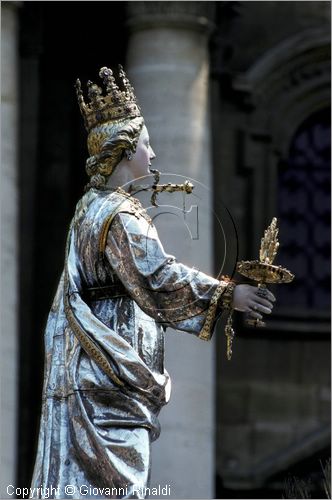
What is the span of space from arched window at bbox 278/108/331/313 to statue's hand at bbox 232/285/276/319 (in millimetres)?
17565

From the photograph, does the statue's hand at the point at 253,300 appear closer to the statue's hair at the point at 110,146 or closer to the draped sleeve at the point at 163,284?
the draped sleeve at the point at 163,284

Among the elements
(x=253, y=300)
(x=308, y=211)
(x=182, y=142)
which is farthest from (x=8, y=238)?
(x=253, y=300)

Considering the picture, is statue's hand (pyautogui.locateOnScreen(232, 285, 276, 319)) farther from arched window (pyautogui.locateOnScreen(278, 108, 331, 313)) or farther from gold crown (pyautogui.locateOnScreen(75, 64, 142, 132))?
arched window (pyautogui.locateOnScreen(278, 108, 331, 313))

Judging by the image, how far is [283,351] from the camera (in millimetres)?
36812

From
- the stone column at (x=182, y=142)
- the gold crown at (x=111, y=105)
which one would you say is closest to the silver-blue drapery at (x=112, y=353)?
the gold crown at (x=111, y=105)

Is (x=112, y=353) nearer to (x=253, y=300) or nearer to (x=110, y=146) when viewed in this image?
(x=253, y=300)

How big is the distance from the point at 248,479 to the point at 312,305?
221 centimetres

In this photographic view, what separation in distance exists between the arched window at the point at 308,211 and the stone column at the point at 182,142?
230 cm

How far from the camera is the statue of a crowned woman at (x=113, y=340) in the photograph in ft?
62.9

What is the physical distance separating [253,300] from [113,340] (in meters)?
0.77

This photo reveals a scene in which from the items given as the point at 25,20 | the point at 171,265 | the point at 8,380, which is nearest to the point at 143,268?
the point at 171,265

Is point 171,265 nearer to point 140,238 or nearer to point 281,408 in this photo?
point 140,238

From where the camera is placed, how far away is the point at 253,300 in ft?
62.6

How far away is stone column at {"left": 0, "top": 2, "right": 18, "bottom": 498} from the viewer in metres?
32.5
